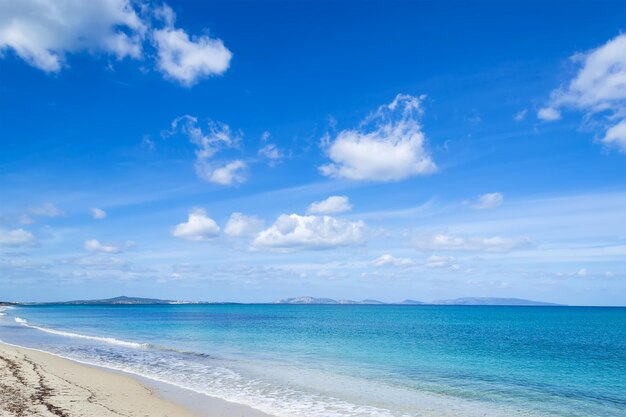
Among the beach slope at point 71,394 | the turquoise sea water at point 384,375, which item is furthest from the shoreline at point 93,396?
the turquoise sea water at point 384,375

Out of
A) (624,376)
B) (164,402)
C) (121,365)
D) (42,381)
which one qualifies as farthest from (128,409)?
(624,376)

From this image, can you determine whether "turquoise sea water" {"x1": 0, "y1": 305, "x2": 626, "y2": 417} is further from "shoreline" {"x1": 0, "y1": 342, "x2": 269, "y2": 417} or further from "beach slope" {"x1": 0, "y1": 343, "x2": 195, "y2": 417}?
"beach slope" {"x1": 0, "y1": 343, "x2": 195, "y2": 417}

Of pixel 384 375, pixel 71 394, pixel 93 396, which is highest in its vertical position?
pixel 71 394

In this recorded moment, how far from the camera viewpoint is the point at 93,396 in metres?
17.4

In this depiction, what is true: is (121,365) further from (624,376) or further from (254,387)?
(624,376)

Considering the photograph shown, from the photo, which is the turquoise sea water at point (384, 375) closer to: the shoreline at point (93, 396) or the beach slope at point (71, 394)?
the shoreline at point (93, 396)

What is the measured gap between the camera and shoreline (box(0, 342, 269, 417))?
14852 millimetres

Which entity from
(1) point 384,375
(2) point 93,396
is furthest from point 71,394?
(1) point 384,375

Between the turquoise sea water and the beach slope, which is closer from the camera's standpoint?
the beach slope

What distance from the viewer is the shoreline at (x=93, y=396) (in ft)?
48.7

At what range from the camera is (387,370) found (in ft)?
91.2

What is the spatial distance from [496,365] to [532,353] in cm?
1002

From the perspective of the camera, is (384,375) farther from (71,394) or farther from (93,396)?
(71,394)

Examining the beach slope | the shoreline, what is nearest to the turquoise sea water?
the shoreline
